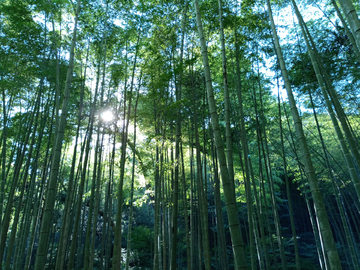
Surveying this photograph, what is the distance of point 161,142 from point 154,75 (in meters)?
1.49

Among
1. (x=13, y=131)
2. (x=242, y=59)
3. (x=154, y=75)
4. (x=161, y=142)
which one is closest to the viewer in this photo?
(x=161, y=142)

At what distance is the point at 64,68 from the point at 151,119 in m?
2.41

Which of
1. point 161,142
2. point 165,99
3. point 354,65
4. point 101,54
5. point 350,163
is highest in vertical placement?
point 101,54

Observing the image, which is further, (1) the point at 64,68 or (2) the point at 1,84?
(1) the point at 64,68

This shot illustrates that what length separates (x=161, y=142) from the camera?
16.5 ft

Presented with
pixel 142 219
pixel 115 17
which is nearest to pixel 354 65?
pixel 115 17

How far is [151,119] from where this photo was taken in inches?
261

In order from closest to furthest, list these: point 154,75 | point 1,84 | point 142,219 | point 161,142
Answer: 1. point 1,84
2. point 161,142
3. point 154,75
4. point 142,219

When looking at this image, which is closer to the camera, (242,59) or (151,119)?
(242,59)

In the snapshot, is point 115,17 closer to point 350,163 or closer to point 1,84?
point 1,84

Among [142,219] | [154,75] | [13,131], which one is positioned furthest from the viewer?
[142,219]

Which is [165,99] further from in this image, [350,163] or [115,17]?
[350,163]

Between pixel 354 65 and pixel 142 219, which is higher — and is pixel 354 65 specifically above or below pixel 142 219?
above

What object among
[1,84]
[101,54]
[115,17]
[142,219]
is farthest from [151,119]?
[142,219]
